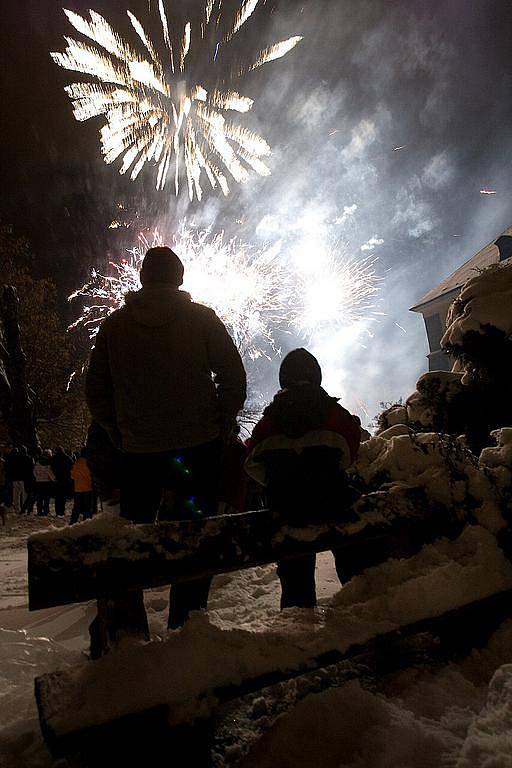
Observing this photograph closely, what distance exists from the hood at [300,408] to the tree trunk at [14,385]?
15.2 meters

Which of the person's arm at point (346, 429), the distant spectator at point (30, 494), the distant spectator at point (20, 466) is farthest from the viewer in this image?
the distant spectator at point (20, 466)

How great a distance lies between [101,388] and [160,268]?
0.81 metres

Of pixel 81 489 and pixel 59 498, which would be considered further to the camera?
pixel 59 498

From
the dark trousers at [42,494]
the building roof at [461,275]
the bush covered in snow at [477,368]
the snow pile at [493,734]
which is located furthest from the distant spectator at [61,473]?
the building roof at [461,275]

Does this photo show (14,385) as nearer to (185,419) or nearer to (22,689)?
(22,689)

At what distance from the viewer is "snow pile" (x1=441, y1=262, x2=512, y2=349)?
3.76 metres

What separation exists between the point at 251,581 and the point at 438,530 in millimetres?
2545

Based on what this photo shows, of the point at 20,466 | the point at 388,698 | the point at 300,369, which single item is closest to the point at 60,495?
the point at 20,466

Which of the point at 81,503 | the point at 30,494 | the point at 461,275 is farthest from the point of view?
the point at 461,275

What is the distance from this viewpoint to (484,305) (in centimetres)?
384

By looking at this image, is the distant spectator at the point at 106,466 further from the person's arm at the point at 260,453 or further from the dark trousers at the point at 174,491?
the person's arm at the point at 260,453

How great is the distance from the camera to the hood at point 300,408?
2182 mm

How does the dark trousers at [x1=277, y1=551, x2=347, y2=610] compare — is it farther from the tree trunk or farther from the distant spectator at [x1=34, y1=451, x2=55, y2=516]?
the tree trunk

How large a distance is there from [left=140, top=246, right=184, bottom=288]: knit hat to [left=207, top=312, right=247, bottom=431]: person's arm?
1.20ft
